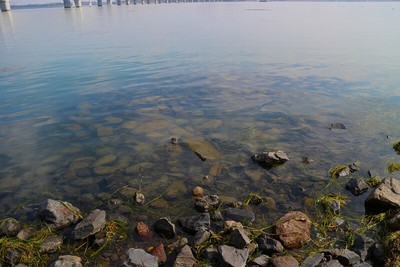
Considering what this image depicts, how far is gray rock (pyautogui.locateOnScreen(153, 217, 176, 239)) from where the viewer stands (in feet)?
22.6

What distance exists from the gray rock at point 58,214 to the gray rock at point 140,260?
2.32m

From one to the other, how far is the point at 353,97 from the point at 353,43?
98.6 ft

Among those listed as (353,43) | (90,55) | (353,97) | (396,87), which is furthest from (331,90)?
(353,43)

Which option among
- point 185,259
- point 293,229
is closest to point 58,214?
point 185,259

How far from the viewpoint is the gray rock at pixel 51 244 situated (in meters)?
6.39

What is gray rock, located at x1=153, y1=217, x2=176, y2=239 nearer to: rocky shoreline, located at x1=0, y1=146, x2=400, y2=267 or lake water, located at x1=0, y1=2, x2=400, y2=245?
rocky shoreline, located at x1=0, y1=146, x2=400, y2=267

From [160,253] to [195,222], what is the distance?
117 centimetres

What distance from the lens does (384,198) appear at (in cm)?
746

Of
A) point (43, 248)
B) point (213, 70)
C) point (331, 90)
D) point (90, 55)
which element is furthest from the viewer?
point (90, 55)

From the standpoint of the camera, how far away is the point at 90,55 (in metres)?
34.0

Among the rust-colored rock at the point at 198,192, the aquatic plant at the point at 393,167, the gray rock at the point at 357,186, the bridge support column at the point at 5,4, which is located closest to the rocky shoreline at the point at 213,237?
the rust-colored rock at the point at 198,192

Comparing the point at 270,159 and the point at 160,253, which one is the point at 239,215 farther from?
the point at 270,159

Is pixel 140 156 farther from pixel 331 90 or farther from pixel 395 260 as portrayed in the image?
pixel 331 90

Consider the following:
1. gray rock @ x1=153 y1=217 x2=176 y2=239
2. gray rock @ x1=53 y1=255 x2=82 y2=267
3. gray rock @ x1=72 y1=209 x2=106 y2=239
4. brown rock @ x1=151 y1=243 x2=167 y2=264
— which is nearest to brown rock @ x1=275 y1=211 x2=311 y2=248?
gray rock @ x1=153 y1=217 x2=176 y2=239
